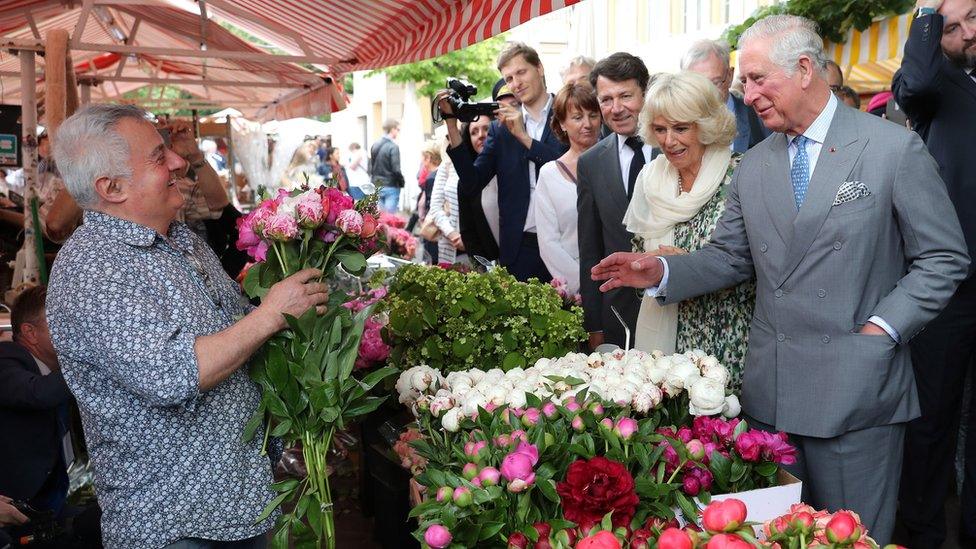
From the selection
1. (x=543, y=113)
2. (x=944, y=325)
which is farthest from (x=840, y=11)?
(x=944, y=325)

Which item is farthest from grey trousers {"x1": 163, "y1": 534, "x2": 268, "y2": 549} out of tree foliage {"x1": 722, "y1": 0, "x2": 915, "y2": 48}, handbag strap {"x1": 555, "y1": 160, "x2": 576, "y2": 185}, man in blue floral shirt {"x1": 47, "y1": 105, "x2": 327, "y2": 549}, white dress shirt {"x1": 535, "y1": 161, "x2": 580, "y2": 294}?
tree foliage {"x1": 722, "y1": 0, "x2": 915, "y2": 48}

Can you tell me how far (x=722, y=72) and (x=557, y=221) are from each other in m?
1.01

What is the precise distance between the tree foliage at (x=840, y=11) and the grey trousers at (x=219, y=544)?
18.4ft

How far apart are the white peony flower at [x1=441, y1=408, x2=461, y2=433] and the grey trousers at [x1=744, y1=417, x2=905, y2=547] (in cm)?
98

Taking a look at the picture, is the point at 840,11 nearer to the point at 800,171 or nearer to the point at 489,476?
the point at 800,171

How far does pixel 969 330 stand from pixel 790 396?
5.17 ft

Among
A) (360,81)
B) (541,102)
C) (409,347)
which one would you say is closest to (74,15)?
(541,102)

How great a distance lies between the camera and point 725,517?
1507 mm

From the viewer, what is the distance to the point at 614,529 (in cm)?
177

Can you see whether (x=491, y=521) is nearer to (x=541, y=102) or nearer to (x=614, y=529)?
(x=614, y=529)

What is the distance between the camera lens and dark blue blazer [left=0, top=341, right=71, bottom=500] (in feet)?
10.3

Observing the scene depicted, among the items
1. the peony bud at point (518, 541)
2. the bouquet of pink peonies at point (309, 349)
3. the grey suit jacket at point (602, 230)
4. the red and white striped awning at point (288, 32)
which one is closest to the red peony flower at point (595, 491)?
the peony bud at point (518, 541)

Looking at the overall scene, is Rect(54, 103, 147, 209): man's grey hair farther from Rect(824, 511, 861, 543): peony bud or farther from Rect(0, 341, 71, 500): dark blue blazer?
Rect(824, 511, 861, 543): peony bud

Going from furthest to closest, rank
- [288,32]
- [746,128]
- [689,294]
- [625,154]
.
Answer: [288,32]
[746,128]
[625,154]
[689,294]
